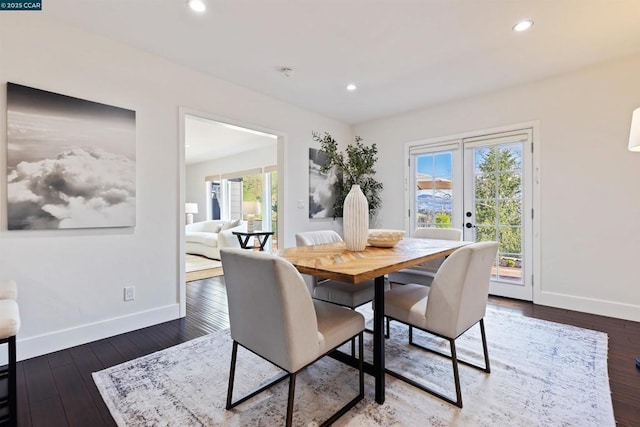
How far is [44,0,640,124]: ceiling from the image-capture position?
2092 mm

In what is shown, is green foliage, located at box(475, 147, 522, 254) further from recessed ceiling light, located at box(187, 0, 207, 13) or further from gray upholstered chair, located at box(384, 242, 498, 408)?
recessed ceiling light, located at box(187, 0, 207, 13)

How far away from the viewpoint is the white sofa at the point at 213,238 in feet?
19.6

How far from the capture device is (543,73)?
10.2 feet

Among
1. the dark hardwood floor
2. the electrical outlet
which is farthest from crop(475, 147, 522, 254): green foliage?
the electrical outlet

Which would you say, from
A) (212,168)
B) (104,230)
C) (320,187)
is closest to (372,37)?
(320,187)

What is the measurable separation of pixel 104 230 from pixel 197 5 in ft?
6.21

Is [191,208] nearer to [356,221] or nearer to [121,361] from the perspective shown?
[121,361]

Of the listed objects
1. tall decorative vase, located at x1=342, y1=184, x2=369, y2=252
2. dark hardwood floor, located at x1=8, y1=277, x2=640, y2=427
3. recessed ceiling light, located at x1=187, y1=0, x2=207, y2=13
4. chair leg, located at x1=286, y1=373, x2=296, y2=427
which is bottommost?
dark hardwood floor, located at x1=8, y1=277, x2=640, y2=427

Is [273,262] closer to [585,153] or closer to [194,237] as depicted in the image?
[585,153]

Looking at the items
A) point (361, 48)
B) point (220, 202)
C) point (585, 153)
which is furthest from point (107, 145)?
point (220, 202)

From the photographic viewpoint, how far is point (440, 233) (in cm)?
284

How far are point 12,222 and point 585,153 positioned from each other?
16.4ft

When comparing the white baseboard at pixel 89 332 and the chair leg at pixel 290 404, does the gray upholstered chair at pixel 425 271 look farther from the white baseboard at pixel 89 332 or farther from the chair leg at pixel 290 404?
the white baseboard at pixel 89 332

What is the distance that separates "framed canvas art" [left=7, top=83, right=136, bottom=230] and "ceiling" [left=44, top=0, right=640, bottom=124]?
683 millimetres
